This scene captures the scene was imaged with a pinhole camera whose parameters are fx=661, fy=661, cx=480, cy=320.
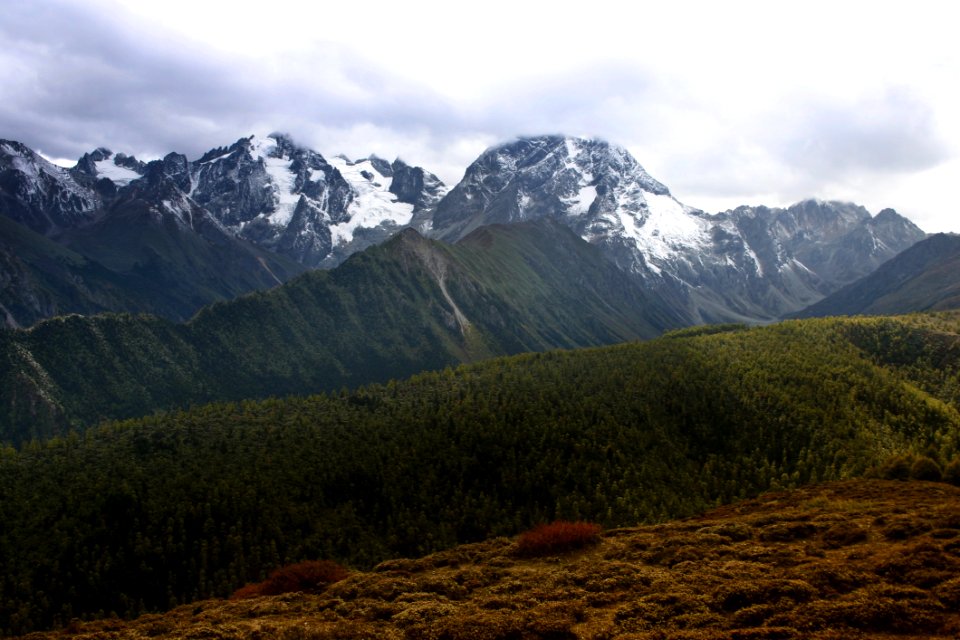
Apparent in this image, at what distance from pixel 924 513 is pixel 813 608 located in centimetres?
3323

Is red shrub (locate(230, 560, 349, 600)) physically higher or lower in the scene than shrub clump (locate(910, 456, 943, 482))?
lower

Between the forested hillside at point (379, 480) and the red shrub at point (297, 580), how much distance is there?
54511mm

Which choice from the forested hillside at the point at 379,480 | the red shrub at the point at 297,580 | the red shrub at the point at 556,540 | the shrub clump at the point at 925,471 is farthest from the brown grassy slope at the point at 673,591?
the forested hillside at the point at 379,480

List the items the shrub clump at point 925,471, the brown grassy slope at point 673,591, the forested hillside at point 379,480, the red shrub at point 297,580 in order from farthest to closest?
the forested hillside at point 379,480 → the shrub clump at point 925,471 → the red shrub at point 297,580 → the brown grassy slope at point 673,591

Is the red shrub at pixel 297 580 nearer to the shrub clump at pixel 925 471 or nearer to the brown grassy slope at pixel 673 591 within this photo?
the brown grassy slope at pixel 673 591

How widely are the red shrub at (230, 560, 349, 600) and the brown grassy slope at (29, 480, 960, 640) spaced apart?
8.82 metres

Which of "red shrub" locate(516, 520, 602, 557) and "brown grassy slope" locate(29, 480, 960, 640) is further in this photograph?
"red shrub" locate(516, 520, 602, 557)

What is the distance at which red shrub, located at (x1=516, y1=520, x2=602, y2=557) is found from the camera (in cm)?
7800

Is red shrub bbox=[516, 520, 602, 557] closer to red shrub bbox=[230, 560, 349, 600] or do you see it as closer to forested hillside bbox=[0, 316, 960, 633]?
red shrub bbox=[230, 560, 349, 600]

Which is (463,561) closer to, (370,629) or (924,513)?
(370,629)

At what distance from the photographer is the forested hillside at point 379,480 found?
481ft

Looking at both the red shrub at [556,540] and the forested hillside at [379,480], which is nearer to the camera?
the red shrub at [556,540]

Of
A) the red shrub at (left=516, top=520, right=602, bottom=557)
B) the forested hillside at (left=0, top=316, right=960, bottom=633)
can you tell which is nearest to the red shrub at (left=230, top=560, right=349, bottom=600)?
the red shrub at (left=516, top=520, right=602, bottom=557)

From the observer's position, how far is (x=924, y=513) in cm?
7075
